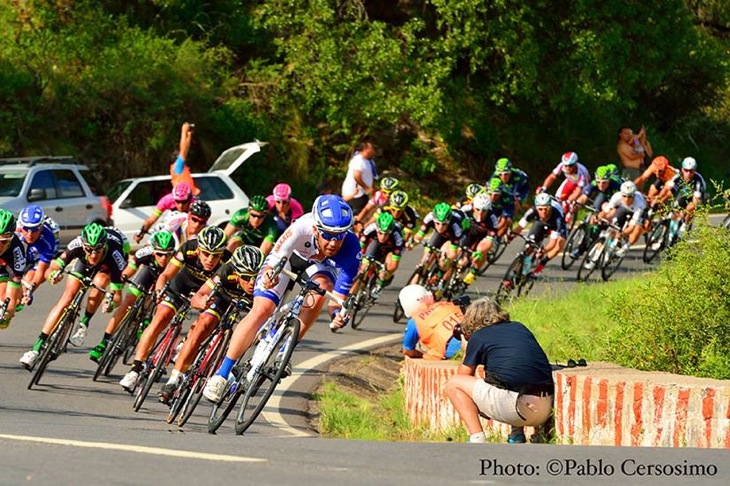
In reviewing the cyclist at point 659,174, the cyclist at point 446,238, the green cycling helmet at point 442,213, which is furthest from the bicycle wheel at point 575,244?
the green cycling helmet at point 442,213

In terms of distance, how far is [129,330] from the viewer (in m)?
15.6

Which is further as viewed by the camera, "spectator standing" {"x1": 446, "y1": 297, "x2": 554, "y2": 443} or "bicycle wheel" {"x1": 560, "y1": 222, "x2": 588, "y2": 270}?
"bicycle wheel" {"x1": 560, "y1": 222, "x2": 588, "y2": 270}

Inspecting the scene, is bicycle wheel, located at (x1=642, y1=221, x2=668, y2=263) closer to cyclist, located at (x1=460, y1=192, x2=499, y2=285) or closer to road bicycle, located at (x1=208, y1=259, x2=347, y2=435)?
cyclist, located at (x1=460, y1=192, x2=499, y2=285)

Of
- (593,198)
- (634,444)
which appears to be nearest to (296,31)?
(593,198)

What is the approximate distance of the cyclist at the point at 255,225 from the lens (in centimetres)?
1848

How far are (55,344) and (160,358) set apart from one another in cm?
143

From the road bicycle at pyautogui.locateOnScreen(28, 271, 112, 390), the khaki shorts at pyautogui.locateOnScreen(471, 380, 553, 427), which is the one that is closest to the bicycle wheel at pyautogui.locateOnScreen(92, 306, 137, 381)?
the road bicycle at pyautogui.locateOnScreen(28, 271, 112, 390)

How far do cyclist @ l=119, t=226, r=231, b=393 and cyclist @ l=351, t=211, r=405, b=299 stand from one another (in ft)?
18.0

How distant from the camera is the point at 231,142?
34.1 meters

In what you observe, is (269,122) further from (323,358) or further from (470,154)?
(323,358)

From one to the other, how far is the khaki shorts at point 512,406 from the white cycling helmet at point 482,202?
35.4ft

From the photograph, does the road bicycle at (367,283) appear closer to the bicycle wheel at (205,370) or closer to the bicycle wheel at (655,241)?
the bicycle wheel at (205,370)

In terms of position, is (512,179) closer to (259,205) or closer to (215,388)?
(259,205)

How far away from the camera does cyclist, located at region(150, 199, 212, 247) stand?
55.6ft
